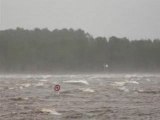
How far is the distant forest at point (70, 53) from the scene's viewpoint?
331 ft

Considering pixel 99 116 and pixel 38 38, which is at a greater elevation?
pixel 38 38

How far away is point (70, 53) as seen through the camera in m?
105

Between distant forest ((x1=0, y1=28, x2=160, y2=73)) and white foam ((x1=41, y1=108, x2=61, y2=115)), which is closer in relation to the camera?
white foam ((x1=41, y1=108, x2=61, y2=115))

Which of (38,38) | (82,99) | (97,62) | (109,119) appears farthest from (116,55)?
(109,119)

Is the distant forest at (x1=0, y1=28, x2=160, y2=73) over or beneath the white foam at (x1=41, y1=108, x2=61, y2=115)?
over

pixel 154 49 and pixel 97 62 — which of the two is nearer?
pixel 97 62

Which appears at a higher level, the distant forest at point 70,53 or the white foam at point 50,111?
the distant forest at point 70,53

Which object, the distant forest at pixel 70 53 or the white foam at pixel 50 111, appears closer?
the white foam at pixel 50 111

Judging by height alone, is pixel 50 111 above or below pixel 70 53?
below

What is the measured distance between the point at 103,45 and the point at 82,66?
9.18 metres

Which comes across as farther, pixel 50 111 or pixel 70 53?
pixel 70 53

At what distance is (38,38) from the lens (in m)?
109

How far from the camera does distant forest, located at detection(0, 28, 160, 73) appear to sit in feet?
331

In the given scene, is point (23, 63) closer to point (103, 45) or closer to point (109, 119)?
point (103, 45)
